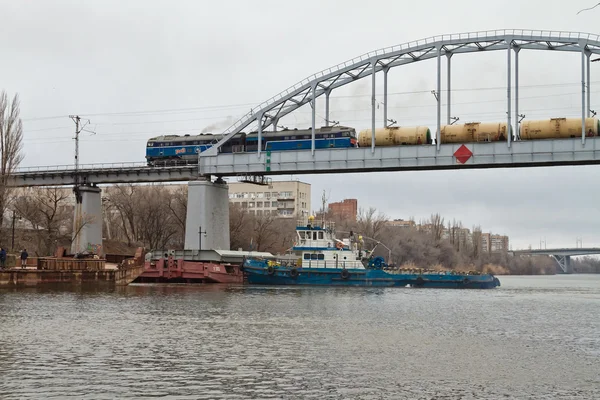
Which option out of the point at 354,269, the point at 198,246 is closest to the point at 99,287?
the point at 198,246

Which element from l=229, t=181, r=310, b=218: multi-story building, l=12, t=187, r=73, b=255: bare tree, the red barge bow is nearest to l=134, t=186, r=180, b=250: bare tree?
l=12, t=187, r=73, b=255: bare tree

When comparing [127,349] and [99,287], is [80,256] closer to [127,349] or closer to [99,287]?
[99,287]

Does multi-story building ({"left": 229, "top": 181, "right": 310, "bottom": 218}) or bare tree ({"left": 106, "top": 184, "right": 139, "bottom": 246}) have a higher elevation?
multi-story building ({"left": 229, "top": 181, "right": 310, "bottom": 218})

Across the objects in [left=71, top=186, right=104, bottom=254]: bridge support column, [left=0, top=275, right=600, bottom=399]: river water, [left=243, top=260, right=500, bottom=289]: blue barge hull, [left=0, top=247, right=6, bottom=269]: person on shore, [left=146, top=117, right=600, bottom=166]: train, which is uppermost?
[left=146, top=117, right=600, bottom=166]: train

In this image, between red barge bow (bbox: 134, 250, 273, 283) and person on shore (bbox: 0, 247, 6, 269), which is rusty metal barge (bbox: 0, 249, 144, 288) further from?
red barge bow (bbox: 134, 250, 273, 283)

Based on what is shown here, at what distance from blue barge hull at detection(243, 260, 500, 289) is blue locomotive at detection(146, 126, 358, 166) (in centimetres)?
1161

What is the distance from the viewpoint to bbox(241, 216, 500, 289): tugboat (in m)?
72.4

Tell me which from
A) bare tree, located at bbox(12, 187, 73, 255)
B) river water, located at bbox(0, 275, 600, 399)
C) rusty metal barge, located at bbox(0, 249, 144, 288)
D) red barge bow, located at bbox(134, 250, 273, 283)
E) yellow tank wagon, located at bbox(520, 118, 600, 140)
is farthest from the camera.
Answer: bare tree, located at bbox(12, 187, 73, 255)

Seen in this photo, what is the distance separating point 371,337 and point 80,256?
148ft

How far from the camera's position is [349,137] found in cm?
7375

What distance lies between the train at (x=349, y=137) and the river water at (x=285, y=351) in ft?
69.8

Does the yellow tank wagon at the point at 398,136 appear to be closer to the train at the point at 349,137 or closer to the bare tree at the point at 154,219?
the train at the point at 349,137

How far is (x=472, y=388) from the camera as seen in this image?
21688mm

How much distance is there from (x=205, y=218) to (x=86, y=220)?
1559cm
